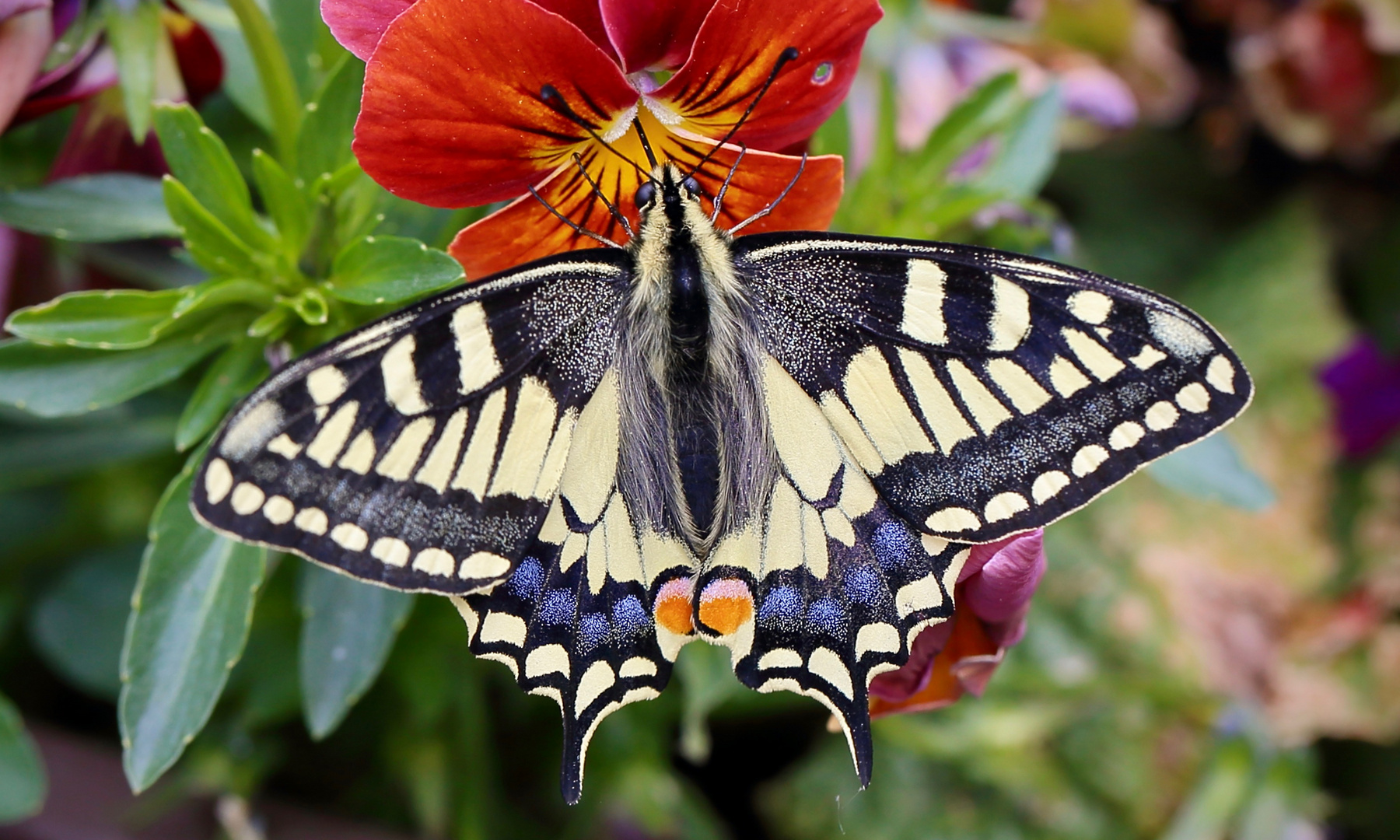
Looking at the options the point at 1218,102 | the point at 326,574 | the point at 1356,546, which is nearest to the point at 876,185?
the point at 326,574

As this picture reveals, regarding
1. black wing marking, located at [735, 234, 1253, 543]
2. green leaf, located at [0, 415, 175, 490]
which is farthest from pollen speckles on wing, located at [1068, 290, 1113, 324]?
green leaf, located at [0, 415, 175, 490]

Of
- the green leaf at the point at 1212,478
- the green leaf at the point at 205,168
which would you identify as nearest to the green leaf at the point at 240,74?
the green leaf at the point at 205,168

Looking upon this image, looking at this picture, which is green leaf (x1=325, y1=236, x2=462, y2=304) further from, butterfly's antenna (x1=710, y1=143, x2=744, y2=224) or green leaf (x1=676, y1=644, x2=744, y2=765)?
A: green leaf (x1=676, y1=644, x2=744, y2=765)

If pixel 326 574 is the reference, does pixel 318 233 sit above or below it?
above

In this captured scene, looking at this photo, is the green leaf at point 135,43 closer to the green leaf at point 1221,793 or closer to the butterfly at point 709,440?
the butterfly at point 709,440

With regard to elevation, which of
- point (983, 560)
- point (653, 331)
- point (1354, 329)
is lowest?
point (983, 560)

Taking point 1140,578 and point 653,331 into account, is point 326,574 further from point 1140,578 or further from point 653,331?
point 1140,578
